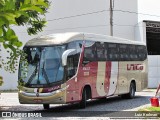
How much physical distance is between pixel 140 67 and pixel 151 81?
44.0 feet

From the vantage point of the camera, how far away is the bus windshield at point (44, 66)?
1501 centimetres

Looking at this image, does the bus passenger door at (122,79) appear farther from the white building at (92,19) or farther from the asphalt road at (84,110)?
the white building at (92,19)

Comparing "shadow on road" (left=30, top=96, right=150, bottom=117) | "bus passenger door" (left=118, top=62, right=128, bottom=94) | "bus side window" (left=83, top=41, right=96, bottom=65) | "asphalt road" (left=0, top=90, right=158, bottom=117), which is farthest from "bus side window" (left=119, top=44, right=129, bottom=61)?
"bus side window" (left=83, top=41, right=96, bottom=65)

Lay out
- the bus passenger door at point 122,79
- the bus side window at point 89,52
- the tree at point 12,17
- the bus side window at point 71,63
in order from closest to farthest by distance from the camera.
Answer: the tree at point 12,17 → the bus side window at point 71,63 → the bus side window at point 89,52 → the bus passenger door at point 122,79

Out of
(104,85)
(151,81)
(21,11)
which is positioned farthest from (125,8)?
(21,11)

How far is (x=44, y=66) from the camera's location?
1521 centimetres

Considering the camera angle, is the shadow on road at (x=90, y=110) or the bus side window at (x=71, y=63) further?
the bus side window at (x=71, y=63)

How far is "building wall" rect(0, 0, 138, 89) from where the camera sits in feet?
123

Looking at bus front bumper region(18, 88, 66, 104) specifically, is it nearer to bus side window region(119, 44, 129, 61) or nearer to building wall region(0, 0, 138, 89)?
bus side window region(119, 44, 129, 61)

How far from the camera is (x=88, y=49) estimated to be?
16.9 meters

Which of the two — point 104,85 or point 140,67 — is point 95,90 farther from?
point 140,67

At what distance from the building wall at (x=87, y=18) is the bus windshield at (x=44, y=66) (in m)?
21.9

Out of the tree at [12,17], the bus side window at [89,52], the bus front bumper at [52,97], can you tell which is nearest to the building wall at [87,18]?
the bus side window at [89,52]

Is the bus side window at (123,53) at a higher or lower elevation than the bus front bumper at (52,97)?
higher
